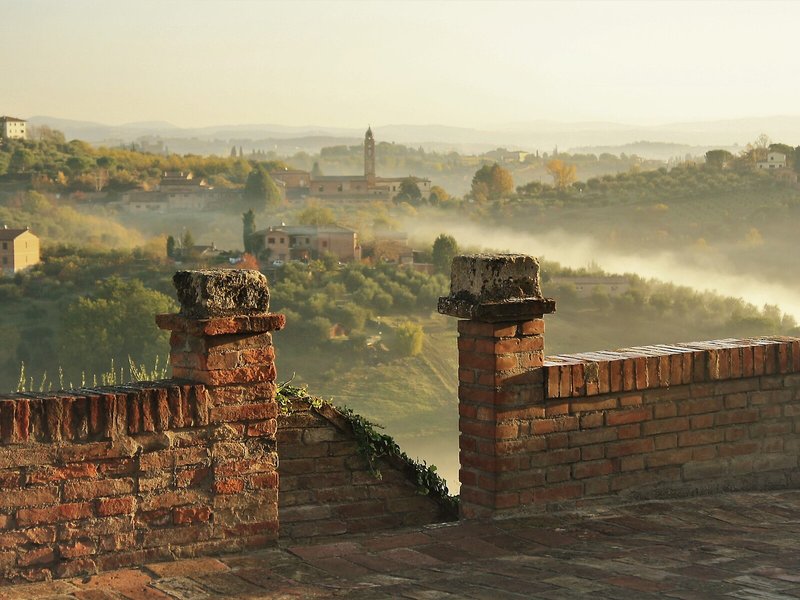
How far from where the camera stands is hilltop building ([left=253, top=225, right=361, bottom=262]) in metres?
87.6

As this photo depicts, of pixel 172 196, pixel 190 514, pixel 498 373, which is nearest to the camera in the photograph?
pixel 190 514

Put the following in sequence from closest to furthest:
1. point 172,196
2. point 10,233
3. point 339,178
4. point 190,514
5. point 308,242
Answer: point 190,514, point 10,233, point 308,242, point 172,196, point 339,178

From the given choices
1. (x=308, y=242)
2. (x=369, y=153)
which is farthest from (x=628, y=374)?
A: (x=369, y=153)

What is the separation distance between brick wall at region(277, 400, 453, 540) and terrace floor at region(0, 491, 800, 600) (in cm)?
44

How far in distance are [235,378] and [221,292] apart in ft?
0.98

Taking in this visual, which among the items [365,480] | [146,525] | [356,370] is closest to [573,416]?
[365,480]

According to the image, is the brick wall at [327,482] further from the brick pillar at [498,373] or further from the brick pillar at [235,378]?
the brick pillar at [235,378]

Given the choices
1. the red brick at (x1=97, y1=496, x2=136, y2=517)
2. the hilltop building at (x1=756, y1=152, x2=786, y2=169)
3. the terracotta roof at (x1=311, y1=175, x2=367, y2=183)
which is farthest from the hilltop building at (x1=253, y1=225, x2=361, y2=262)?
the red brick at (x1=97, y1=496, x2=136, y2=517)

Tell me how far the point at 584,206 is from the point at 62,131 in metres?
46.3

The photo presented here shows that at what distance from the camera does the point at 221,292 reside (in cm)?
394

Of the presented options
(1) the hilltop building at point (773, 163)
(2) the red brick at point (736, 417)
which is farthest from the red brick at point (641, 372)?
(1) the hilltop building at point (773, 163)

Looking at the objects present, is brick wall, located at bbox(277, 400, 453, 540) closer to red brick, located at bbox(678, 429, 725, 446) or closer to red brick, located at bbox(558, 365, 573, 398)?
red brick, located at bbox(558, 365, 573, 398)

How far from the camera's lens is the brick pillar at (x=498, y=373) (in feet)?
14.7

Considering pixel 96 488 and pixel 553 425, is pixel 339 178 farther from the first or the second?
pixel 96 488
